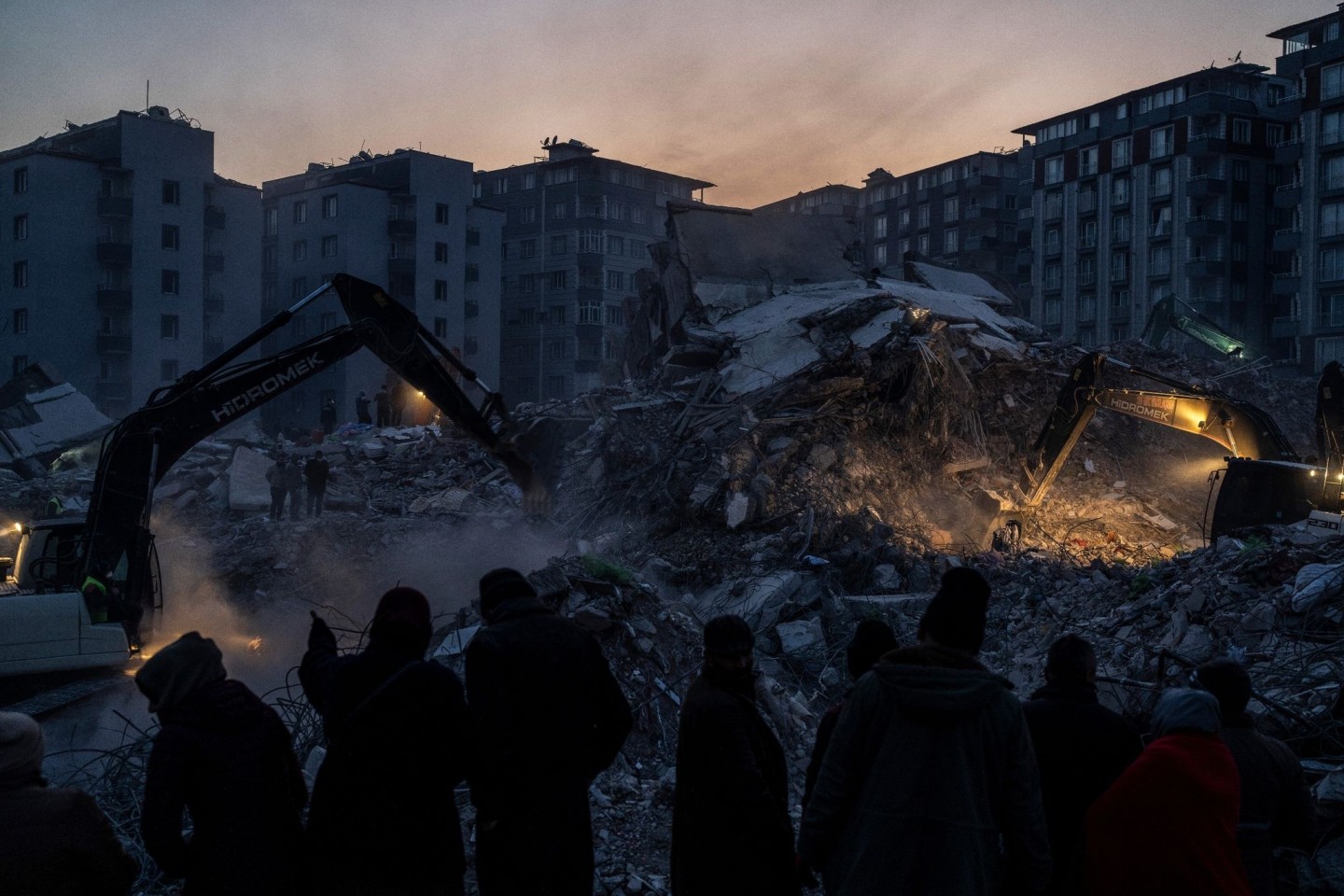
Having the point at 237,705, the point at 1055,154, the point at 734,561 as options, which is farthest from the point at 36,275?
the point at 1055,154

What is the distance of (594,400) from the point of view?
21.4 meters

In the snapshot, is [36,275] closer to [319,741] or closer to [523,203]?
[523,203]

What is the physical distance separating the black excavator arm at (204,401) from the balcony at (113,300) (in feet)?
121

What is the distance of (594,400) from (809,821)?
18520 millimetres

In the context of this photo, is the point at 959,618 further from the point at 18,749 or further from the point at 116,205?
the point at 116,205

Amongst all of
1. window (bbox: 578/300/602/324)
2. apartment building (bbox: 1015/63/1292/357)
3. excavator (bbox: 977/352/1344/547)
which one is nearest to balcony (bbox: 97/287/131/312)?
window (bbox: 578/300/602/324)

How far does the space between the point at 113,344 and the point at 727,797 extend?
4495 centimetres

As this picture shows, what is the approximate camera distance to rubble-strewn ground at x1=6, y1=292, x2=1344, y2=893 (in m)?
7.66

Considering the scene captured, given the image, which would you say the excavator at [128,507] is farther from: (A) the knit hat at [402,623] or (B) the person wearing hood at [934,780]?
(B) the person wearing hood at [934,780]

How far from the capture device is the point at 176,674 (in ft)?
10.3

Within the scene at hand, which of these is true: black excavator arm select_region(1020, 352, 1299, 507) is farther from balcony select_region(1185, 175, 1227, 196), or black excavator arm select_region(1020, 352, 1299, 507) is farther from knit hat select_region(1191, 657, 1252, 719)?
balcony select_region(1185, 175, 1227, 196)

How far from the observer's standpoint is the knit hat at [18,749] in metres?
2.65

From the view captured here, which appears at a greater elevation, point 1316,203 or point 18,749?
point 1316,203

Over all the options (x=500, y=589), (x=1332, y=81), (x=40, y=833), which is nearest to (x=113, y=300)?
(x=500, y=589)
